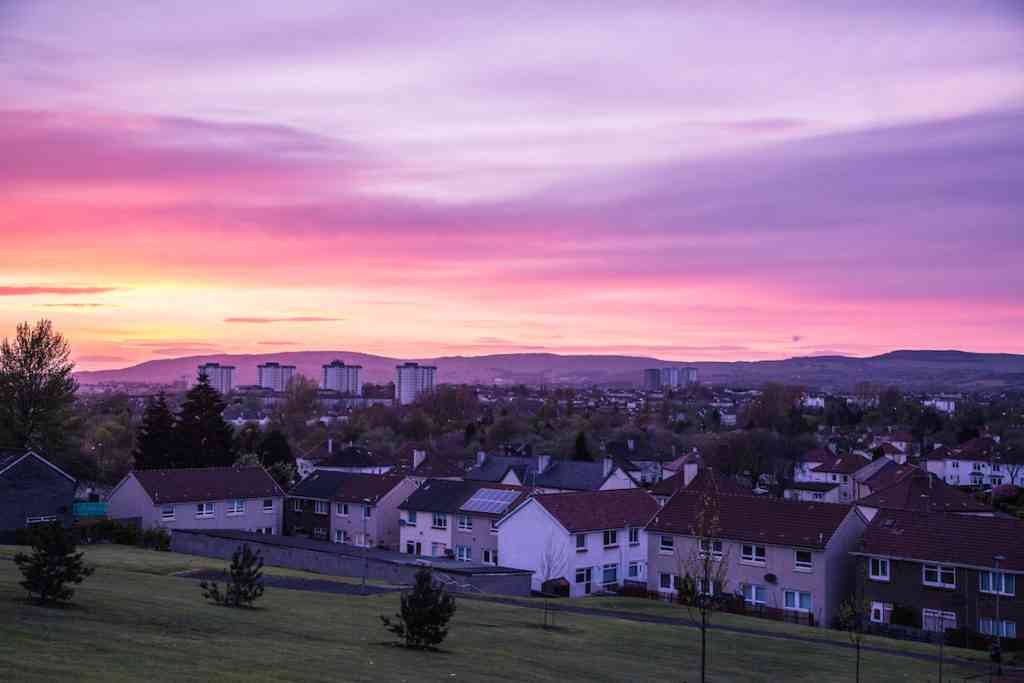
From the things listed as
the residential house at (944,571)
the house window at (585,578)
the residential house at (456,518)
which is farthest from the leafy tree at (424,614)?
the residential house at (456,518)

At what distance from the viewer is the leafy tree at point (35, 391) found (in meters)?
75.1

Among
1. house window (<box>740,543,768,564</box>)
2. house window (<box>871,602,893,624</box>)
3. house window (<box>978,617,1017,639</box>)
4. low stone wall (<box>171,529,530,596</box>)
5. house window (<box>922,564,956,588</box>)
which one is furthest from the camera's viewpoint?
low stone wall (<box>171,529,530,596</box>)

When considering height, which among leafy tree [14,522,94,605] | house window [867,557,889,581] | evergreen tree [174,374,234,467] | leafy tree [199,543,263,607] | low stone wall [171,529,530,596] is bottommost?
low stone wall [171,529,530,596]

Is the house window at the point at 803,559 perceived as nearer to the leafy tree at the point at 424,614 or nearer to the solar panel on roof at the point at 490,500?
the solar panel on roof at the point at 490,500

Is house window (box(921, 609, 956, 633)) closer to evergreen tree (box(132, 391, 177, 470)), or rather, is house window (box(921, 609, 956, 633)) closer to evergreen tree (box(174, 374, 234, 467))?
evergreen tree (box(174, 374, 234, 467))

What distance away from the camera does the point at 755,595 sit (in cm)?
4931

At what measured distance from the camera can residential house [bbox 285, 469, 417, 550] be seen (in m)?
71.1

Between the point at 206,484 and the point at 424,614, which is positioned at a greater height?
the point at 206,484

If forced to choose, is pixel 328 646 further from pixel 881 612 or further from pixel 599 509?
pixel 599 509

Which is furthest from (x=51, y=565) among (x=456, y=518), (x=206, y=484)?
(x=206, y=484)

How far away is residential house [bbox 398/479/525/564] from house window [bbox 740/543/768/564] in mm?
15116

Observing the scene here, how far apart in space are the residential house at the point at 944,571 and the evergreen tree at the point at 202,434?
178ft

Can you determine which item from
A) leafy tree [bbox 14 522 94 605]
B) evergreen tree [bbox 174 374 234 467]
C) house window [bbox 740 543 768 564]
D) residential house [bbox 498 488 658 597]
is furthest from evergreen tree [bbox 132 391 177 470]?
leafy tree [bbox 14 522 94 605]

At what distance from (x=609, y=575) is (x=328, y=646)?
1301 inches
